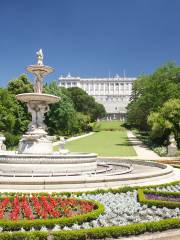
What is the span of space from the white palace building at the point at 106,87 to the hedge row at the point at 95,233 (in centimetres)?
14953

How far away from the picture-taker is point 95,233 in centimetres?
700

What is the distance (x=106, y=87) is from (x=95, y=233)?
157m

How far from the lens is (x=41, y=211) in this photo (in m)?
8.57

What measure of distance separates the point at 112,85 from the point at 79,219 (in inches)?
6144

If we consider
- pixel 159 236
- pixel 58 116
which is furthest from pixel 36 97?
pixel 58 116

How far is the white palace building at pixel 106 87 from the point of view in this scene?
158 meters

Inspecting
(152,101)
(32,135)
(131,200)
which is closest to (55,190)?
(131,200)

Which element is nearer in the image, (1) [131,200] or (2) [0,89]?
(1) [131,200]

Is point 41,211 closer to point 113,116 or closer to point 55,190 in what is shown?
point 55,190

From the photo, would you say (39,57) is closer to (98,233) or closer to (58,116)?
(98,233)

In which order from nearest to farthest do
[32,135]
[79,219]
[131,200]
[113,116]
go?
[79,219] < [131,200] < [32,135] < [113,116]

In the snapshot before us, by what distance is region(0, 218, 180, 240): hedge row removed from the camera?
6.76 metres

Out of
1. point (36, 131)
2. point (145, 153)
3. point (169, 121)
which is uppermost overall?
point (169, 121)

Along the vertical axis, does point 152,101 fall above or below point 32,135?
above
